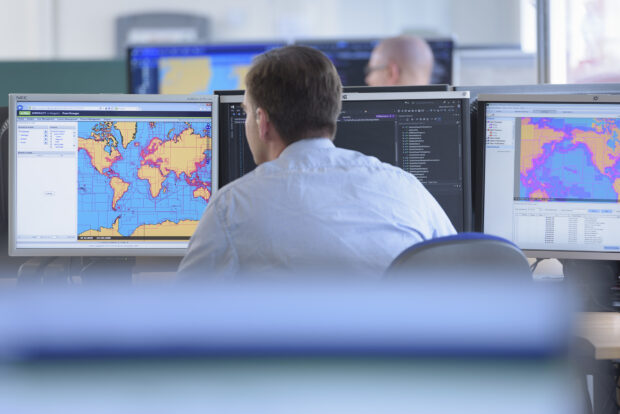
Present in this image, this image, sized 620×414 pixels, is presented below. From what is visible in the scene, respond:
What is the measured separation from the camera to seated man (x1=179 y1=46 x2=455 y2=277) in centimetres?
119

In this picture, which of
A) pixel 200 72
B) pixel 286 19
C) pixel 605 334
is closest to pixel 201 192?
pixel 605 334

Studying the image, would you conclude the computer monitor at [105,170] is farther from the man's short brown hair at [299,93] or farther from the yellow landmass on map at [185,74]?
the yellow landmass on map at [185,74]

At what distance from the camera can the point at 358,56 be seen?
3.60 m

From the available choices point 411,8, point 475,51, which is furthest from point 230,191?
point 411,8

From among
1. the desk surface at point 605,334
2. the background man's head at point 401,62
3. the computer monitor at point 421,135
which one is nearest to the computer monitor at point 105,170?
the computer monitor at point 421,135

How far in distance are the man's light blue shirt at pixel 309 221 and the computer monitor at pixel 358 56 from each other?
236 centimetres

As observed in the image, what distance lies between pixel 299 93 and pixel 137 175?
59 centimetres

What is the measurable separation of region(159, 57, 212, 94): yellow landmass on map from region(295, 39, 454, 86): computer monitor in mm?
524

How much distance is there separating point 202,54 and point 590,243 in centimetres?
240

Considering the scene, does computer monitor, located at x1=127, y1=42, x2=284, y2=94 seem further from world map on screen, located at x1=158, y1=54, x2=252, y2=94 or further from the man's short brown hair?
the man's short brown hair

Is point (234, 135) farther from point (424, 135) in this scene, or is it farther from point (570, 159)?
point (570, 159)

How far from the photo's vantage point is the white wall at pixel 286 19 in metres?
6.55

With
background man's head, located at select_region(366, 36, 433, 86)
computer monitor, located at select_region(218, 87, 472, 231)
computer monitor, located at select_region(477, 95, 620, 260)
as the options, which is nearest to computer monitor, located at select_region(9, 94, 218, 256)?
computer monitor, located at select_region(218, 87, 472, 231)

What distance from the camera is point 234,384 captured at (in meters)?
0.19
